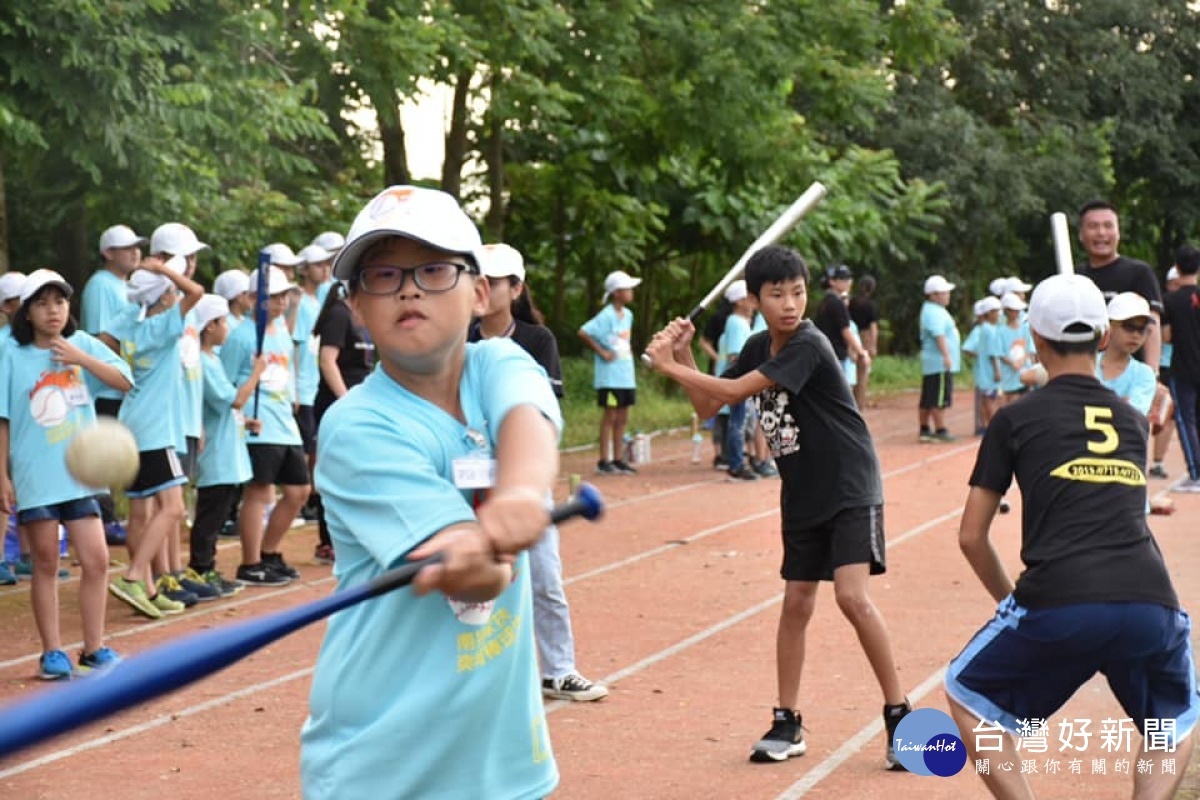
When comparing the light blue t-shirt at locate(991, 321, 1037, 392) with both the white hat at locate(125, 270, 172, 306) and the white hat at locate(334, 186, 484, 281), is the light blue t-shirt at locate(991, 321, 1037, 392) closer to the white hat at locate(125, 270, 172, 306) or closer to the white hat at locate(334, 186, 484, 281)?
the white hat at locate(125, 270, 172, 306)

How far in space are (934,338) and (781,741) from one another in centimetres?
1614

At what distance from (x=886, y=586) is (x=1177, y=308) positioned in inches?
253

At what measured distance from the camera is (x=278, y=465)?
11844 millimetres

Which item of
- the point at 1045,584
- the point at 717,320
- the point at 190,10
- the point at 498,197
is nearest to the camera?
the point at 1045,584

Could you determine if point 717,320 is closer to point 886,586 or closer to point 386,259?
point 886,586

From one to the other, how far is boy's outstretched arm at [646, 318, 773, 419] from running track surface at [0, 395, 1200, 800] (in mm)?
1497

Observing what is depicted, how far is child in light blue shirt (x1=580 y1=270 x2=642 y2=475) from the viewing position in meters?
19.0

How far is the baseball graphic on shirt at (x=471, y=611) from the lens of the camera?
3.11m

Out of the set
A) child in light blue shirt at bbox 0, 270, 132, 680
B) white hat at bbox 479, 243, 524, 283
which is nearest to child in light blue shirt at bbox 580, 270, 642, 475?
child in light blue shirt at bbox 0, 270, 132, 680

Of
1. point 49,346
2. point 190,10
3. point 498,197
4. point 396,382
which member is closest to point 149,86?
point 190,10

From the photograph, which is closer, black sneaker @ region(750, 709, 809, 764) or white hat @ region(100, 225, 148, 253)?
black sneaker @ region(750, 709, 809, 764)

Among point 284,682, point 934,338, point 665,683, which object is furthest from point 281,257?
point 934,338

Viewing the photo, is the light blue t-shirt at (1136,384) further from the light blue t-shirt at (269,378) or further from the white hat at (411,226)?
the white hat at (411,226)

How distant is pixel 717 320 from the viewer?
20.3 m
